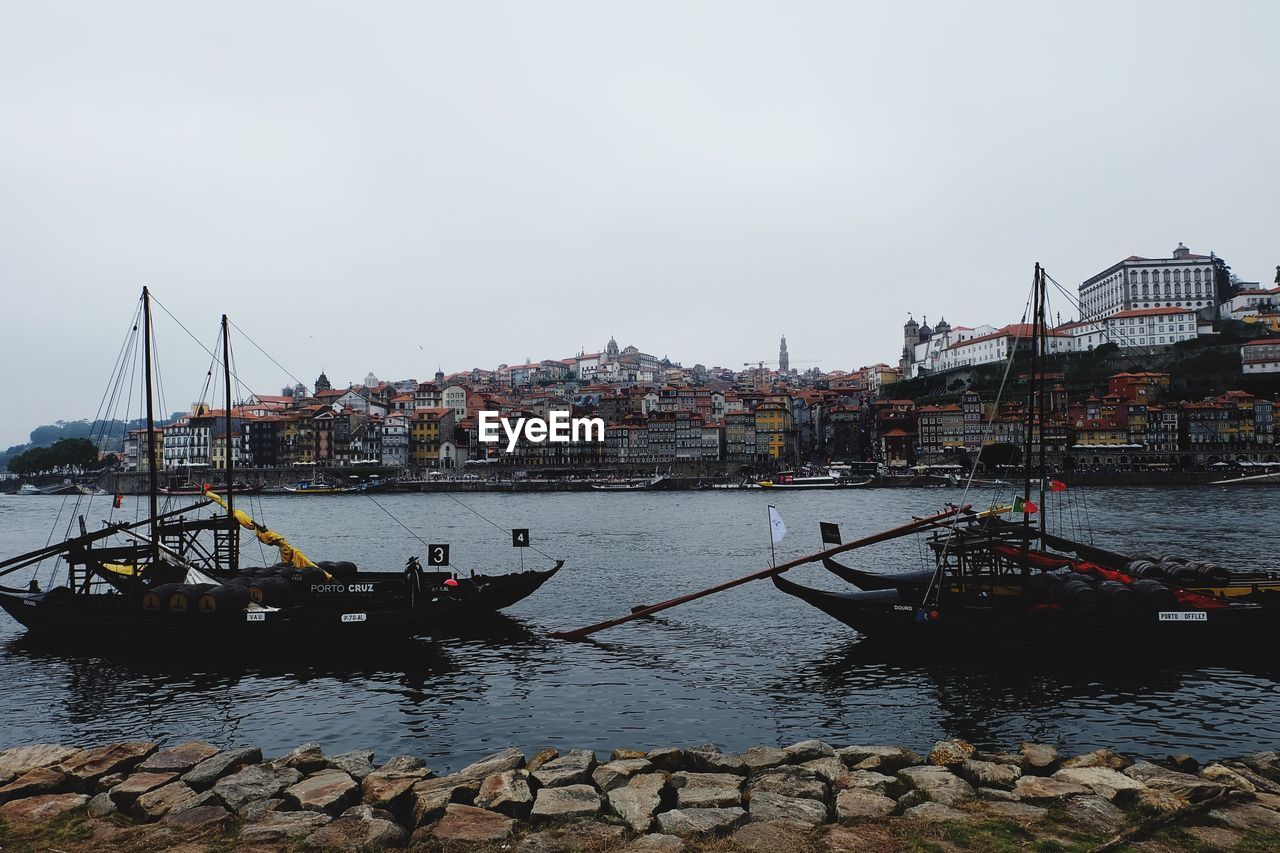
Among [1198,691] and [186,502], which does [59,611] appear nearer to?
[1198,691]

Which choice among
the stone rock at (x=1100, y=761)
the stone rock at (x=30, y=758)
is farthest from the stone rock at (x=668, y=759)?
the stone rock at (x=30, y=758)

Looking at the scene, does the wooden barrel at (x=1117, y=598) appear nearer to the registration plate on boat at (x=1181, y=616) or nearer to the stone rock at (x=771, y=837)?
the registration plate on boat at (x=1181, y=616)

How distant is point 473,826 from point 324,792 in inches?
103

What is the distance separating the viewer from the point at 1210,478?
11262 cm

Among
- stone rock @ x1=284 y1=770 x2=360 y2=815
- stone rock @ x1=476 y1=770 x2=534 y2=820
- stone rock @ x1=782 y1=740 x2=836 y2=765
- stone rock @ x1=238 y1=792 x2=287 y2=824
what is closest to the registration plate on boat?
stone rock @ x1=782 y1=740 x2=836 y2=765

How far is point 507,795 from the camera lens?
439 inches

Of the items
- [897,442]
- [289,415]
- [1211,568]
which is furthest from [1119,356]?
[289,415]

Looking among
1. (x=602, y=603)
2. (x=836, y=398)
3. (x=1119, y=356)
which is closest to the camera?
(x=602, y=603)

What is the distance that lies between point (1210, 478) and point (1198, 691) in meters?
116

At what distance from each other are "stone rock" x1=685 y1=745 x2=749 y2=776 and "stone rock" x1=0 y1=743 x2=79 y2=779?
1020 centimetres

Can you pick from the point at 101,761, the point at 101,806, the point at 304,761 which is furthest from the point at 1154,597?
the point at 101,761

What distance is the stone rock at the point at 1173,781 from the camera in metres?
10.7

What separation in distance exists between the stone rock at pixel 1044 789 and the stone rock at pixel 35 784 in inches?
549

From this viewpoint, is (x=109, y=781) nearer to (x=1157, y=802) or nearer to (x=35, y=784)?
(x=35, y=784)
